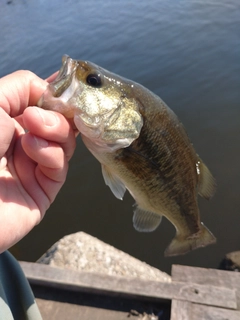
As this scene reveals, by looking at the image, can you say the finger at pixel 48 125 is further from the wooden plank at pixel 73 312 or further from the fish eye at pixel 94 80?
the wooden plank at pixel 73 312

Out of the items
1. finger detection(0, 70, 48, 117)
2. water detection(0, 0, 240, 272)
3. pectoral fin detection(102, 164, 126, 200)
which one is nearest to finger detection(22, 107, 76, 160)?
finger detection(0, 70, 48, 117)

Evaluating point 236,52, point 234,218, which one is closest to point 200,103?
point 236,52

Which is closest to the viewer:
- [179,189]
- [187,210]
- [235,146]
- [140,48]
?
[179,189]

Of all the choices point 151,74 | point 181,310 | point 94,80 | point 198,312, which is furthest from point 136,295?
point 151,74

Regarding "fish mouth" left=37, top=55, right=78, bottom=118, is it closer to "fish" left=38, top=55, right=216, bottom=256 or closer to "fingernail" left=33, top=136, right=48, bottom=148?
"fish" left=38, top=55, right=216, bottom=256

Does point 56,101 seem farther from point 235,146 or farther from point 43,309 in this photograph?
point 235,146

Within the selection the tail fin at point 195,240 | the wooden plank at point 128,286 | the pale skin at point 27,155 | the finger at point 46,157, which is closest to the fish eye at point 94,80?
the pale skin at point 27,155
